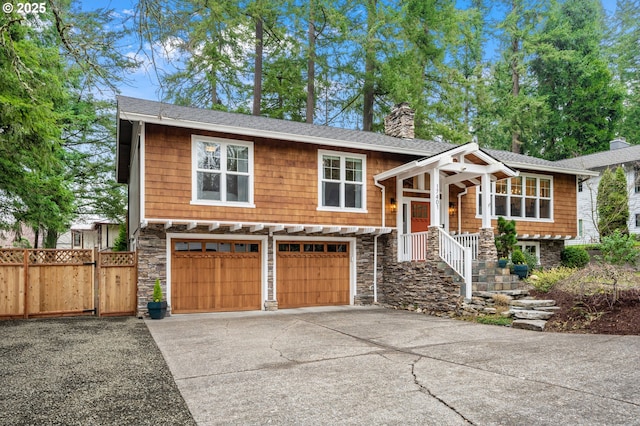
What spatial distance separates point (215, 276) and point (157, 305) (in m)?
1.76

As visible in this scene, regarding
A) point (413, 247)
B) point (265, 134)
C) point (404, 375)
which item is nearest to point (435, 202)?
point (413, 247)

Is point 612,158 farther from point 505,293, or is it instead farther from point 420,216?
point 505,293

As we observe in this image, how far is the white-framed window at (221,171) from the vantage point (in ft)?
36.0

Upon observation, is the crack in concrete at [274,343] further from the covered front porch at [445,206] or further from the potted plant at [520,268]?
the potted plant at [520,268]

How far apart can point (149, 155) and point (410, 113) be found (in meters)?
9.76

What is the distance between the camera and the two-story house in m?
10.8

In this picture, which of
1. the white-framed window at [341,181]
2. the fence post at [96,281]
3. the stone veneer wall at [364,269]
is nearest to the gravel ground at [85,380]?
the fence post at [96,281]

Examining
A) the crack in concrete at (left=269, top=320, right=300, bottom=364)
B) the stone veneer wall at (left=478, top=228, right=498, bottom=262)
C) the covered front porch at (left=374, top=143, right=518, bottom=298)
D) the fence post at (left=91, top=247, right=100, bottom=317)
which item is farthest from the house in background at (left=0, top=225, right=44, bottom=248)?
the stone veneer wall at (left=478, top=228, right=498, bottom=262)

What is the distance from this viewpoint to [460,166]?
12.1 meters

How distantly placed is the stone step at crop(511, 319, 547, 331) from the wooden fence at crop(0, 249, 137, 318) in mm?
8808

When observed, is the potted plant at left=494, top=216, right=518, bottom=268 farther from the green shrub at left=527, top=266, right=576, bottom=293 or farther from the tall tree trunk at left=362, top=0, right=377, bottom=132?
the tall tree trunk at left=362, top=0, right=377, bottom=132

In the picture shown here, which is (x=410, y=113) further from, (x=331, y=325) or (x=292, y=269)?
(x=331, y=325)

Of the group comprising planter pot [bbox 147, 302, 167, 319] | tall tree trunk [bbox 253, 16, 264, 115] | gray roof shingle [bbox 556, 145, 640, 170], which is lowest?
planter pot [bbox 147, 302, 167, 319]

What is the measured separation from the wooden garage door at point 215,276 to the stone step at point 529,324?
6.48 metres
